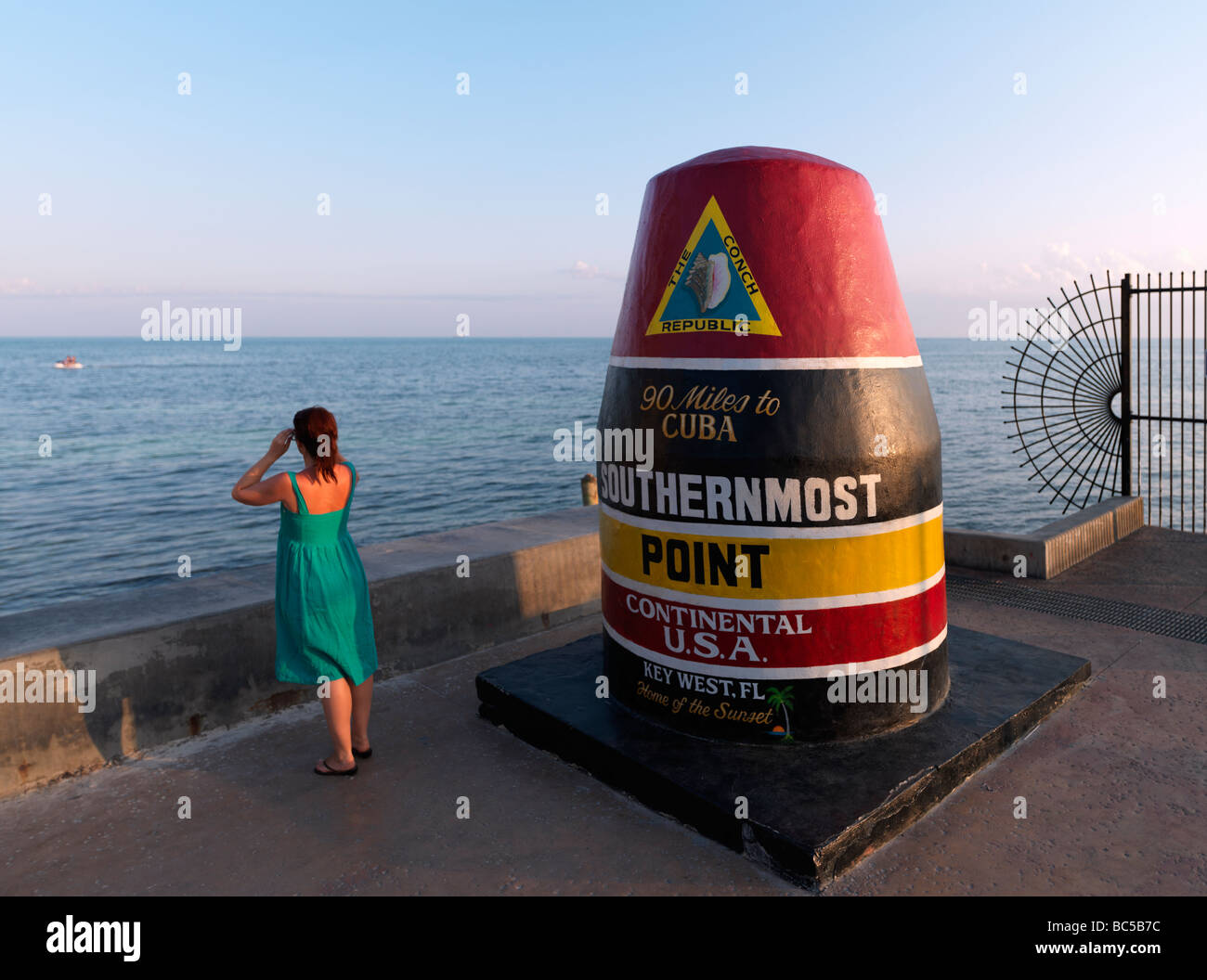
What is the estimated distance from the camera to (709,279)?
4.55 meters

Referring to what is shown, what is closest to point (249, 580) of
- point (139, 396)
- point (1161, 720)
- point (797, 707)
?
point (797, 707)

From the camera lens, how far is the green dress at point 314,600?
459 centimetres

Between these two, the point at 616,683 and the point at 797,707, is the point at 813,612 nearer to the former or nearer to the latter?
the point at 797,707

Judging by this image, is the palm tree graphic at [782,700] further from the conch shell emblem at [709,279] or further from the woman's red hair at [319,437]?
the woman's red hair at [319,437]

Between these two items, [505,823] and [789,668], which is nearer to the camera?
[505,823]

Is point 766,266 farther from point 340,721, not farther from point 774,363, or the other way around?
point 340,721

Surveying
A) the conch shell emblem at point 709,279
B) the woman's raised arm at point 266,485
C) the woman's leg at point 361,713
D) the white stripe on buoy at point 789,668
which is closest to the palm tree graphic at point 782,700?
the white stripe on buoy at point 789,668

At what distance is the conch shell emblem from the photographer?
4.51m

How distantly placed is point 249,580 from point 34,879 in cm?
250

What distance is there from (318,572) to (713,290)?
2597 mm

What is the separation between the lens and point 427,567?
630cm

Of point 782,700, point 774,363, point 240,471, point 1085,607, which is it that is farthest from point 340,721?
point 240,471

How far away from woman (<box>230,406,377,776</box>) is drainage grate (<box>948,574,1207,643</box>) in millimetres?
5507
